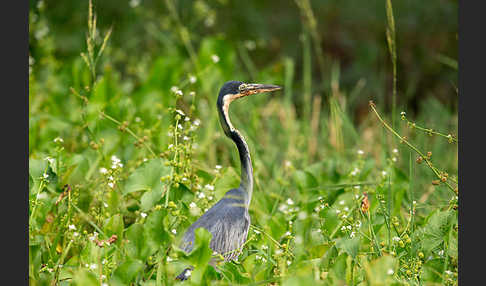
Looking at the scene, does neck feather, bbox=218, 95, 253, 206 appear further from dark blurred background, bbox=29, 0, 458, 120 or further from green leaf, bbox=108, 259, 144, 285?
dark blurred background, bbox=29, 0, 458, 120

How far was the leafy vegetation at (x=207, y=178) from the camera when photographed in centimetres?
237

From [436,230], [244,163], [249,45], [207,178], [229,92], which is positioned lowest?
[207,178]

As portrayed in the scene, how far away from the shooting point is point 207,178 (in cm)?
324

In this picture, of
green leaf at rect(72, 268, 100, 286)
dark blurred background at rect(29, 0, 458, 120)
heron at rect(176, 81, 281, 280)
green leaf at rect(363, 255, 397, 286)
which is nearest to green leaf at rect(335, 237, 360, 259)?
green leaf at rect(363, 255, 397, 286)

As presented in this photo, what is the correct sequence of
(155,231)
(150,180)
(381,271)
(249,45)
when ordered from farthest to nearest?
1. (249,45)
2. (150,180)
3. (155,231)
4. (381,271)

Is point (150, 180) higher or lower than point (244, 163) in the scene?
lower

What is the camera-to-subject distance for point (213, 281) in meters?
2.32

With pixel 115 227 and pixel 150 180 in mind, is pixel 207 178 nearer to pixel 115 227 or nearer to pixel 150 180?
pixel 150 180

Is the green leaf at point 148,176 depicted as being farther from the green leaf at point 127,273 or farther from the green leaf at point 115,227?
the green leaf at point 127,273

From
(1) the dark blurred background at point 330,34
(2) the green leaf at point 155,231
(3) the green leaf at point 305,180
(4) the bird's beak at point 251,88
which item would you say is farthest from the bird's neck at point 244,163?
(1) the dark blurred background at point 330,34

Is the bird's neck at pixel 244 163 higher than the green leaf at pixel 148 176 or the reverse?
higher

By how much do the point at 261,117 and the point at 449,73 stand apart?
215cm

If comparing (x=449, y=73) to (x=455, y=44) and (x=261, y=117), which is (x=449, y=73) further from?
(x=261, y=117)

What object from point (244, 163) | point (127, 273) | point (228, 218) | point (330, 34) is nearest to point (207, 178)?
point (244, 163)
